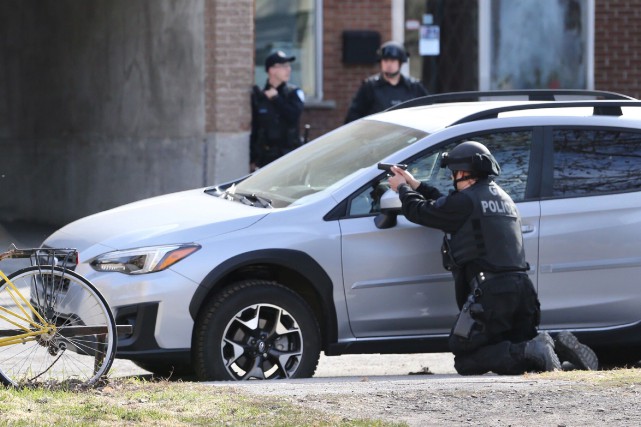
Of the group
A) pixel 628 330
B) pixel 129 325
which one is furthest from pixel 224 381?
pixel 628 330

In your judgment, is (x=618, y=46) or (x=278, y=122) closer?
(x=278, y=122)

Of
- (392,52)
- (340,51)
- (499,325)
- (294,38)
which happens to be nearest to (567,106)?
(499,325)

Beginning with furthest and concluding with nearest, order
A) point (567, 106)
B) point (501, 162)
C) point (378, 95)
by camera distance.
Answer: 1. point (378, 95)
2. point (567, 106)
3. point (501, 162)

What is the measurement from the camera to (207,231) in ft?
24.5

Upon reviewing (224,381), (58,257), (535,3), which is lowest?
(224,381)

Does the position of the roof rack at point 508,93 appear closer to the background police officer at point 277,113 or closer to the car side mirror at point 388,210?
the car side mirror at point 388,210

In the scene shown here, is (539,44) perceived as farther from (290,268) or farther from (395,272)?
(290,268)

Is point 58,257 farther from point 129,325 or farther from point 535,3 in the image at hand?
point 535,3

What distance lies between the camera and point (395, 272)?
7.65 m

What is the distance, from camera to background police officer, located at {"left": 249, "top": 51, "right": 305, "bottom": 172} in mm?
12727

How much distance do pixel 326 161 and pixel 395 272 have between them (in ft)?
3.53

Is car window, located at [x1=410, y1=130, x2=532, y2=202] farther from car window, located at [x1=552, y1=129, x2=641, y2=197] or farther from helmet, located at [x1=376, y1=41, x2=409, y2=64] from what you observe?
helmet, located at [x1=376, y1=41, x2=409, y2=64]

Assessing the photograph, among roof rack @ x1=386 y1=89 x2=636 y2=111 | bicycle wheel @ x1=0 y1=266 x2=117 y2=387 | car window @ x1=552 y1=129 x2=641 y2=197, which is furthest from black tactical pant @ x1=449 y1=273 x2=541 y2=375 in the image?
bicycle wheel @ x1=0 y1=266 x2=117 y2=387

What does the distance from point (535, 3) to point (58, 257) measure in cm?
1043
